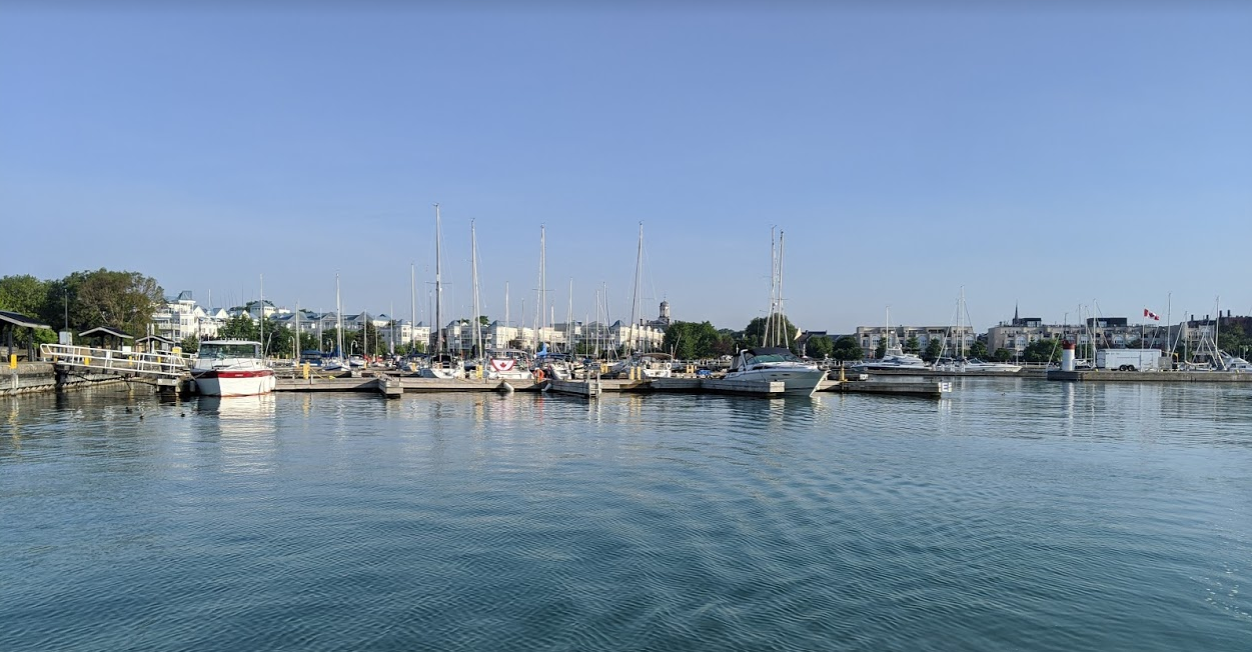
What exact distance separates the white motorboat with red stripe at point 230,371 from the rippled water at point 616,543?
19.6 metres

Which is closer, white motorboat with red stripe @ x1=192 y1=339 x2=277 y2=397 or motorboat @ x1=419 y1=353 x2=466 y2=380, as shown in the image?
white motorboat with red stripe @ x1=192 y1=339 x2=277 y2=397

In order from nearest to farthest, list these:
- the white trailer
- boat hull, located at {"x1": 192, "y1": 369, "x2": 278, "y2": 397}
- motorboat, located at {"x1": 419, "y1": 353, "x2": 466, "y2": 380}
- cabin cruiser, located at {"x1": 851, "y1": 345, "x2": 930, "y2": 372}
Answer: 1. boat hull, located at {"x1": 192, "y1": 369, "x2": 278, "y2": 397}
2. motorboat, located at {"x1": 419, "y1": 353, "x2": 466, "y2": 380}
3. the white trailer
4. cabin cruiser, located at {"x1": 851, "y1": 345, "x2": 930, "y2": 372}

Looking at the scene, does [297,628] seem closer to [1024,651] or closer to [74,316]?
[1024,651]

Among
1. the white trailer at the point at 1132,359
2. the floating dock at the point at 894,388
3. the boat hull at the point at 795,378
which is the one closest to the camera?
the boat hull at the point at 795,378

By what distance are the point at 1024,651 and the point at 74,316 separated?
118245 millimetres

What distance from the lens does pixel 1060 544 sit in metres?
15.0

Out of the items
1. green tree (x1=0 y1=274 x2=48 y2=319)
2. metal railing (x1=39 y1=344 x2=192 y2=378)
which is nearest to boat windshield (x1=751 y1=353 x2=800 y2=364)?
metal railing (x1=39 y1=344 x2=192 y2=378)

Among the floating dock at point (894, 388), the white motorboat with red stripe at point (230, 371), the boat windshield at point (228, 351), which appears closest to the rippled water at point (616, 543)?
the white motorboat with red stripe at point (230, 371)

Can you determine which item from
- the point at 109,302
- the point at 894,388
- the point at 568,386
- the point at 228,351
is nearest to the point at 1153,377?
the point at 894,388

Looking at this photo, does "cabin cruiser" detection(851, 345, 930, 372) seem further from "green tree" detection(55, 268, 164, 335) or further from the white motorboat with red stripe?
"green tree" detection(55, 268, 164, 335)

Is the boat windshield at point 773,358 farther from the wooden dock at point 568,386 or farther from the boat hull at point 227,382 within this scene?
the boat hull at point 227,382

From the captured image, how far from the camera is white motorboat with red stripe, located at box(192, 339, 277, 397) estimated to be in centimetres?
4941

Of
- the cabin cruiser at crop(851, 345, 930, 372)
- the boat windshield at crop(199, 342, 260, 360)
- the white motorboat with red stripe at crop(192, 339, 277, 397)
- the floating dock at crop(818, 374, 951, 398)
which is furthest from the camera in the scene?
the cabin cruiser at crop(851, 345, 930, 372)

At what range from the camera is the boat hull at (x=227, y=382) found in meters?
49.3
